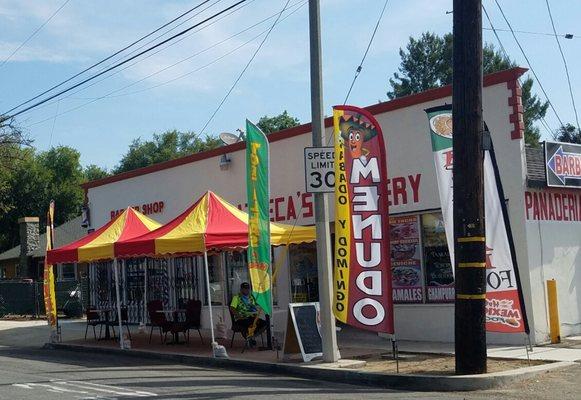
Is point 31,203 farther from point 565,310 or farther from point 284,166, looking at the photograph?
point 565,310

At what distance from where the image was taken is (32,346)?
19188 millimetres

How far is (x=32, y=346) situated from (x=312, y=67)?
37.3ft

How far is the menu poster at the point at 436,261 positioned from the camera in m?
15.0

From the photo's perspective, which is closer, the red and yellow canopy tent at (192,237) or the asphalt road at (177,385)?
the asphalt road at (177,385)

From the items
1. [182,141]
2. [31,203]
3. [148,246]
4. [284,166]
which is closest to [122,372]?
[148,246]

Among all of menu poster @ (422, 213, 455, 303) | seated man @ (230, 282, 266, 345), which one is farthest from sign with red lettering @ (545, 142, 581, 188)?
seated man @ (230, 282, 266, 345)

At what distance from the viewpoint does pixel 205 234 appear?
562 inches

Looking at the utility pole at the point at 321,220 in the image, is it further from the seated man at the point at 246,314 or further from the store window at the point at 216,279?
the store window at the point at 216,279

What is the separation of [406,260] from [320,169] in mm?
4174

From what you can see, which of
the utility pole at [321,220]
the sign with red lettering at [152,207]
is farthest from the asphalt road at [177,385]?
the sign with red lettering at [152,207]

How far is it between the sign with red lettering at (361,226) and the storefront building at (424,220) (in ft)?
10.0

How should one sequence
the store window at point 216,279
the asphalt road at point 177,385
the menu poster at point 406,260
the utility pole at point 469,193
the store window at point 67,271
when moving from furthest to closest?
the store window at point 67,271 < the store window at point 216,279 < the menu poster at point 406,260 < the utility pole at point 469,193 < the asphalt road at point 177,385

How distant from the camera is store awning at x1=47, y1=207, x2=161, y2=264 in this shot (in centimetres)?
1662

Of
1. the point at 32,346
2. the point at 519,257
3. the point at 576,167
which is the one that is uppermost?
the point at 576,167
